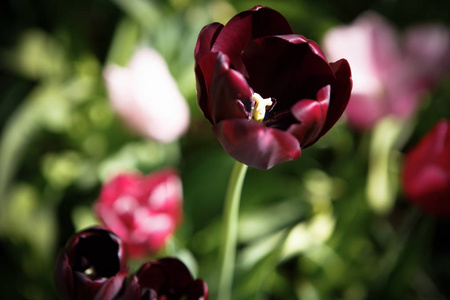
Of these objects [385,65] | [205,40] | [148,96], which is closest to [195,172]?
[148,96]

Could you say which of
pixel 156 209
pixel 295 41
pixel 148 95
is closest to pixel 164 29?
pixel 148 95

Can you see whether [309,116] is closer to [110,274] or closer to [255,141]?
[255,141]

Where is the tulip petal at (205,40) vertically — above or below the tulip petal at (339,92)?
above

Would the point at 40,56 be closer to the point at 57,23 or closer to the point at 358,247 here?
the point at 57,23

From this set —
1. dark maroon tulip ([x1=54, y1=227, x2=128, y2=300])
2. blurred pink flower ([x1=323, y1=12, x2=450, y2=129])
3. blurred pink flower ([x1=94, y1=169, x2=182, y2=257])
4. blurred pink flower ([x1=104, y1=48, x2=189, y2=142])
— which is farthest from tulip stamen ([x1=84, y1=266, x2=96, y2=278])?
blurred pink flower ([x1=323, y1=12, x2=450, y2=129])

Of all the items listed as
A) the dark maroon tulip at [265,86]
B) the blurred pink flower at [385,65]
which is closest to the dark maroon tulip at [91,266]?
the dark maroon tulip at [265,86]

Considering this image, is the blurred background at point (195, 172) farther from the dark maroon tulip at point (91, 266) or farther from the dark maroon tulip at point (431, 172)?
the dark maroon tulip at point (91, 266)
